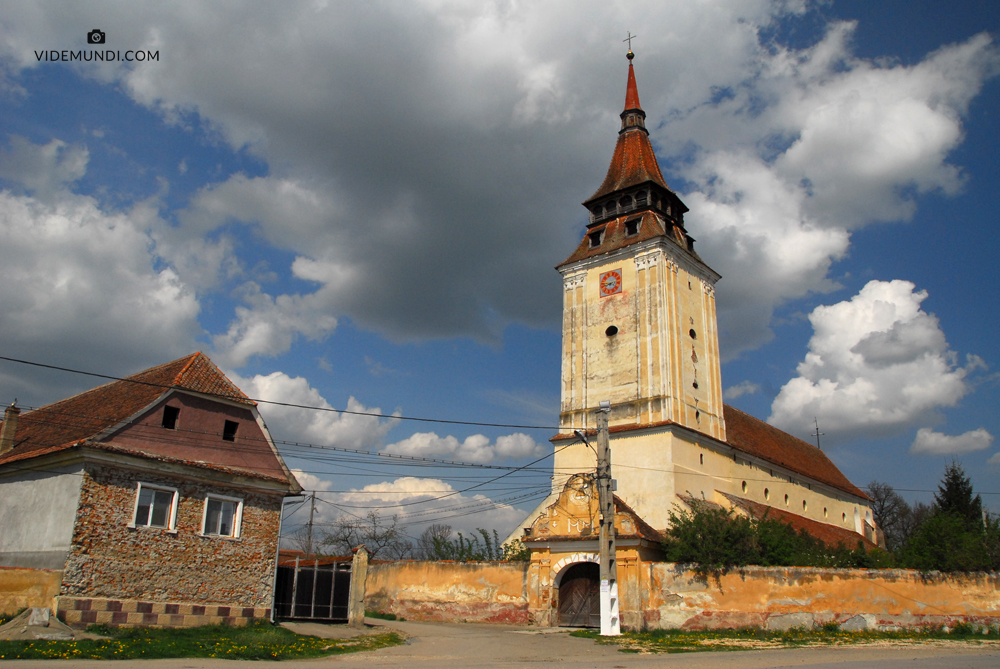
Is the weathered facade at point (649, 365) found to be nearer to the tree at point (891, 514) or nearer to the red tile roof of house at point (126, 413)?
the red tile roof of house at point (126, 413)

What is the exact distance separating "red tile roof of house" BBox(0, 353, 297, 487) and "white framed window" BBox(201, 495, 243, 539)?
2.95 feet

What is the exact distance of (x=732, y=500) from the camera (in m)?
34.1

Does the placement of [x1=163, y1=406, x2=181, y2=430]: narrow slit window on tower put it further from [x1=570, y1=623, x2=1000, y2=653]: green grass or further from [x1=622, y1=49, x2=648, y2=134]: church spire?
[x1=622, y1=49, x2=648, y2=134]: church spire

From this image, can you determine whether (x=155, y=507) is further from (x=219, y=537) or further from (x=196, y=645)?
(x=196, y=645)

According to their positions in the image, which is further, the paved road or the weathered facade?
the weathered facade

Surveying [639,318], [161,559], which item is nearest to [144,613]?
[161,559]

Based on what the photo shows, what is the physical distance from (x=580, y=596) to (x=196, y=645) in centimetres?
1434

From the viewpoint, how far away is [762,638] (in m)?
21.3

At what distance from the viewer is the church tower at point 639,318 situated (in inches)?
1337

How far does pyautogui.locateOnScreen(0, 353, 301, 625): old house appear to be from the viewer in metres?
18.3

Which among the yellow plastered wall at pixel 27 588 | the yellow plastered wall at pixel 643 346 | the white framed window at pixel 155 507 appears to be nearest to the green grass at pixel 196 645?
the yellow plastered wall at pixel 27 588

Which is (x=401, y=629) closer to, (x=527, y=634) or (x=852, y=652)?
(x=527, y=634)

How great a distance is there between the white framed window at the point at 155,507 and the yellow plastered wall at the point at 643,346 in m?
19.3

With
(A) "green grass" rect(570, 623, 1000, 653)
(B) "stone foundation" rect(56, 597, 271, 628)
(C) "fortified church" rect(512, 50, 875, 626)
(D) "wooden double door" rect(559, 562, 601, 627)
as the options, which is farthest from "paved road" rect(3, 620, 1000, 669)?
(C) "fortified church" rect(512, 50, 875, 626)
